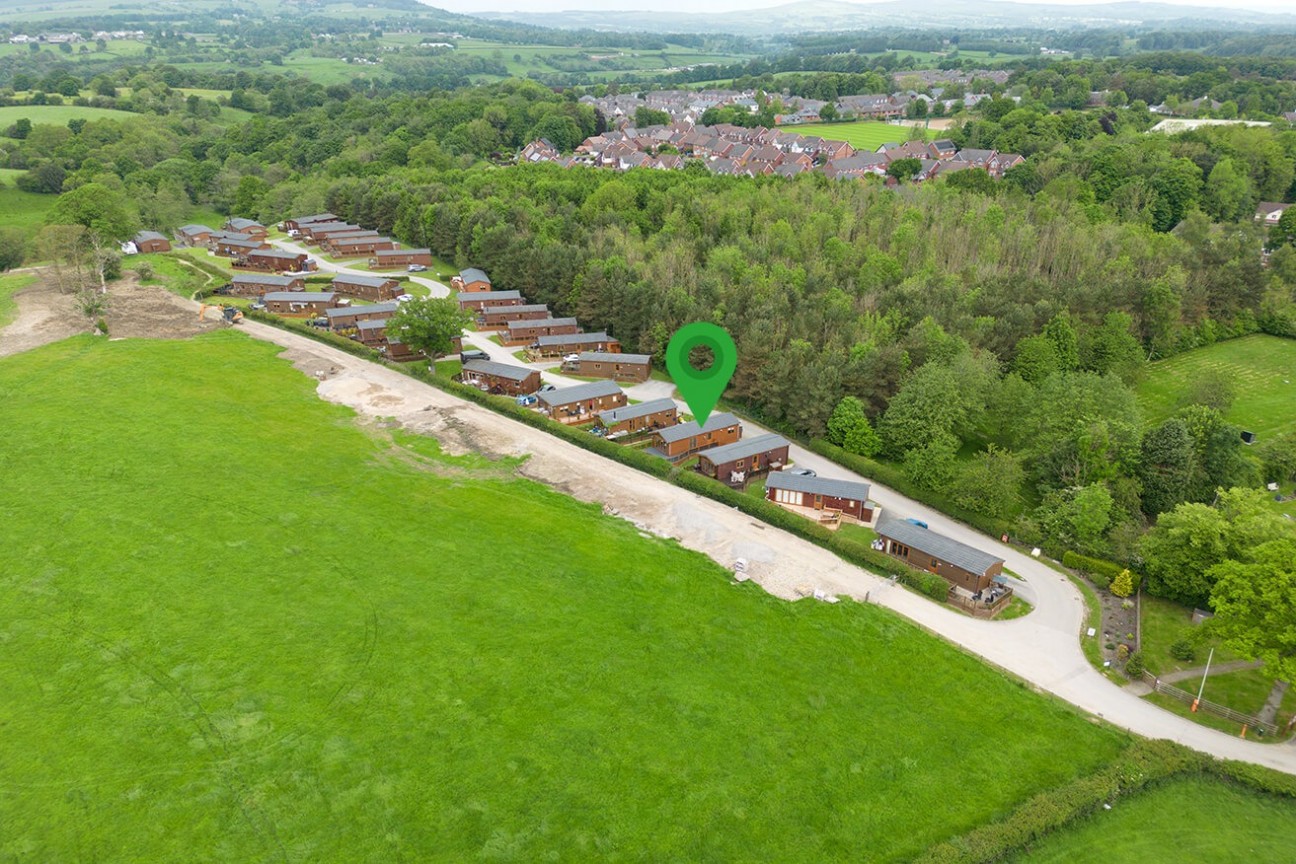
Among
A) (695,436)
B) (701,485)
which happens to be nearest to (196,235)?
(695,436)

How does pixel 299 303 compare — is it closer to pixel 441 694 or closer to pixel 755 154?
pixel 441 694

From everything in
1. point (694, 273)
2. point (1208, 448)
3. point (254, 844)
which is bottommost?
point (254, 844)

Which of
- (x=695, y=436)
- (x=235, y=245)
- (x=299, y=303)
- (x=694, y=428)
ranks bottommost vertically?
(x=695, y=436)

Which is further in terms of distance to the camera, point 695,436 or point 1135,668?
point 695,436

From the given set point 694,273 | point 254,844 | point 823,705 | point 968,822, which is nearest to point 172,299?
point 694,273

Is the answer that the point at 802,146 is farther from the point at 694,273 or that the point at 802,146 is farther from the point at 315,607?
the point at 315,607

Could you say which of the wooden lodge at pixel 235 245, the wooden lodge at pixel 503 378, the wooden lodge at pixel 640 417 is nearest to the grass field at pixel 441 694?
the wooden lodge at pixel 640 417

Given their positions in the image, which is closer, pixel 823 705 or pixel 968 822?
pixel 968 822

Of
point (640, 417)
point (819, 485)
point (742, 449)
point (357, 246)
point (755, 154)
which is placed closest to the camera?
point (819, 485)
